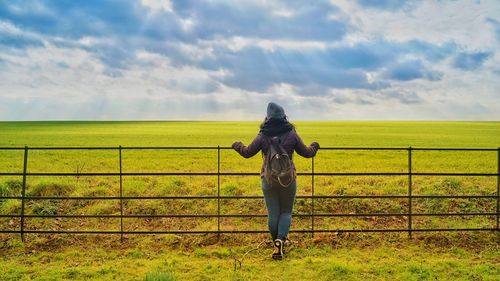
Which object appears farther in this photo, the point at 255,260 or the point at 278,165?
the point at 255,260

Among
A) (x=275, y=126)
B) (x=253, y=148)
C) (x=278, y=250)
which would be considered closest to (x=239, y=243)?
(x=278, y=250)

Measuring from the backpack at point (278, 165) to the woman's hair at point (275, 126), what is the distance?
8 centimetres

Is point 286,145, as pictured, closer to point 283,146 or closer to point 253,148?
point 283,146

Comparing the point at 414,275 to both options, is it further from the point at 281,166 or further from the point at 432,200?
the point at 432,200

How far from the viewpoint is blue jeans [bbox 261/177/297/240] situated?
656cm

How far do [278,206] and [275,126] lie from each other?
3.79 ft

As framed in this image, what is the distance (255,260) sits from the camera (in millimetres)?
6910

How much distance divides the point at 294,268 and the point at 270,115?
217cm

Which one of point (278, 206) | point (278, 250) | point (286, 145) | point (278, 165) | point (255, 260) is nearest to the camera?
point (278, 165)

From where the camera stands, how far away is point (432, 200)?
10.9m

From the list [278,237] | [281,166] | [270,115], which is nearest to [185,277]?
[278,237]

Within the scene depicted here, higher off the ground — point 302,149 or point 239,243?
point 302,149

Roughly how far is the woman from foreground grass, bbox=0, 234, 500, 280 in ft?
2.02

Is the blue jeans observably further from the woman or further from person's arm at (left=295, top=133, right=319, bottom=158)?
person's arm at (left=295, top=133, right=319, bottom=158)
